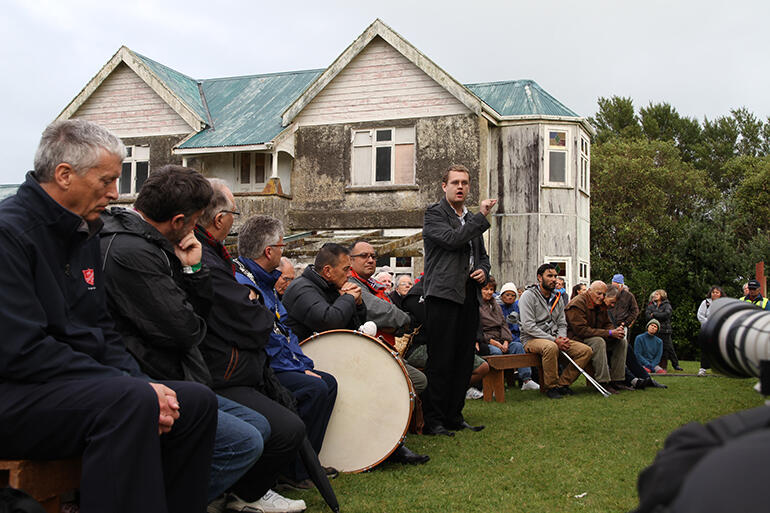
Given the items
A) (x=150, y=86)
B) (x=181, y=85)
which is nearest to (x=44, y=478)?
(x=150, y=86)

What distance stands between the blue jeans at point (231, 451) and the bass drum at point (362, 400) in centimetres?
177

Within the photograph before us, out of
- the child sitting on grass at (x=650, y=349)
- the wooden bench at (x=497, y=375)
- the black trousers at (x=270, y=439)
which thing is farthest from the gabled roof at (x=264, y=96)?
the black trousers at (x=270, y=439)

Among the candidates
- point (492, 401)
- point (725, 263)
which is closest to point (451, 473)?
point (492, 401)

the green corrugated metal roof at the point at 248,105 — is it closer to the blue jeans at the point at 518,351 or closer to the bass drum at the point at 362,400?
the blue jeans at the point at 518,351

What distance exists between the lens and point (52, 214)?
10.3 feet

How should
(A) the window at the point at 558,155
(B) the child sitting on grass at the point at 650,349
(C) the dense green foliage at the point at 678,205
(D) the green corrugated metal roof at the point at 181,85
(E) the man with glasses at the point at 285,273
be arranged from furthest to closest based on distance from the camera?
(C) the dense green foliage at the point at 678,205 < (D) the green corrugated metal roof at the point at 181,85 < (A) the window at the point at 558,155 < (B) the child sitting on grass at the point at 650,349 < (E) the man with glasses at the point at 285,273

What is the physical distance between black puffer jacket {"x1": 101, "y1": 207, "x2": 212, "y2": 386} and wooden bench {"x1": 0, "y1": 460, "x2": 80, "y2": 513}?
2.46 ft

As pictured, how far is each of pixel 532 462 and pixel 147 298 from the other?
3.56 metres

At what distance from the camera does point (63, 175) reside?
10.6 ft

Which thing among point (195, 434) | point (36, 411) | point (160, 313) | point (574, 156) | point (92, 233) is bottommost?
point (195, 434)

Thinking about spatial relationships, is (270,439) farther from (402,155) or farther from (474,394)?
(402,155)

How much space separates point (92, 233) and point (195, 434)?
1013 millimetres

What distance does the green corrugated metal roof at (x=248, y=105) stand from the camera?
75.2 ft

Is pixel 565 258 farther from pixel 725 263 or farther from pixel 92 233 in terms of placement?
pixel 92 233
